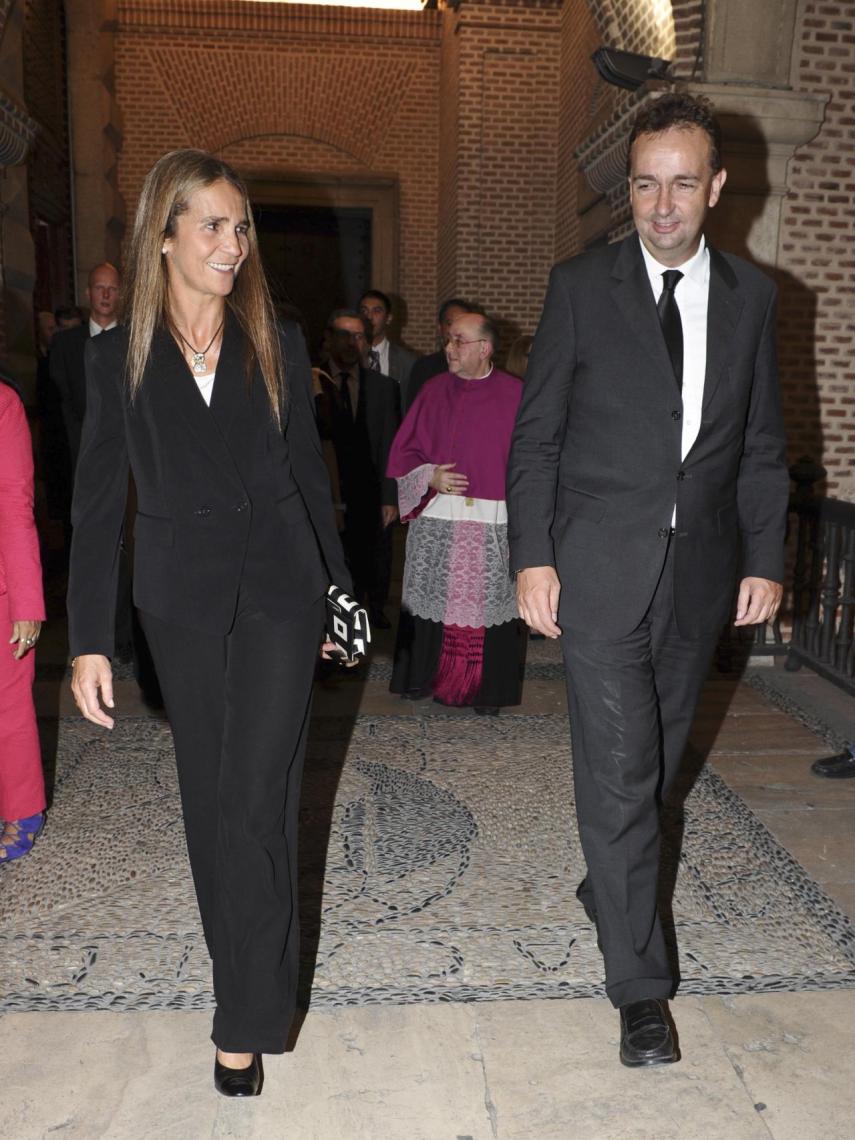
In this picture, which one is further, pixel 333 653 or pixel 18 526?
pixel 18 526

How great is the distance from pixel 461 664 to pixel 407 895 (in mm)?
2158

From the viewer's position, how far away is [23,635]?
141 inches

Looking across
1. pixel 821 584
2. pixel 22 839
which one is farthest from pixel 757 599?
pixel 821 584

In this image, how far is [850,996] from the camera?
2.92 metres

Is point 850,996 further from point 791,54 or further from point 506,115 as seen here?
point 506,115

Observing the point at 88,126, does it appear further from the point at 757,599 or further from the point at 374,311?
the point at 757,599

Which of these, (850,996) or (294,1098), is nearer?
(294,1098)

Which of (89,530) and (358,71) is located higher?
(358,71)

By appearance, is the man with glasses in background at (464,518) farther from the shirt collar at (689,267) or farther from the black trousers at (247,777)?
the black trousers at (247,777)

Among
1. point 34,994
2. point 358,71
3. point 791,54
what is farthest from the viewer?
point 358,71

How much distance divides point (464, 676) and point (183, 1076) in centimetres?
318

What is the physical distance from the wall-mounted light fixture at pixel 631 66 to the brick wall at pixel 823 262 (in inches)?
33.5

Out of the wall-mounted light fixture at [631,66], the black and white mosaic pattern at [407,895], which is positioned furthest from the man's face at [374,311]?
the black and white mosaic pattern at [407,895]

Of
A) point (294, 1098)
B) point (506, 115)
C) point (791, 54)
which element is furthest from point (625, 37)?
point (294, 1098)
